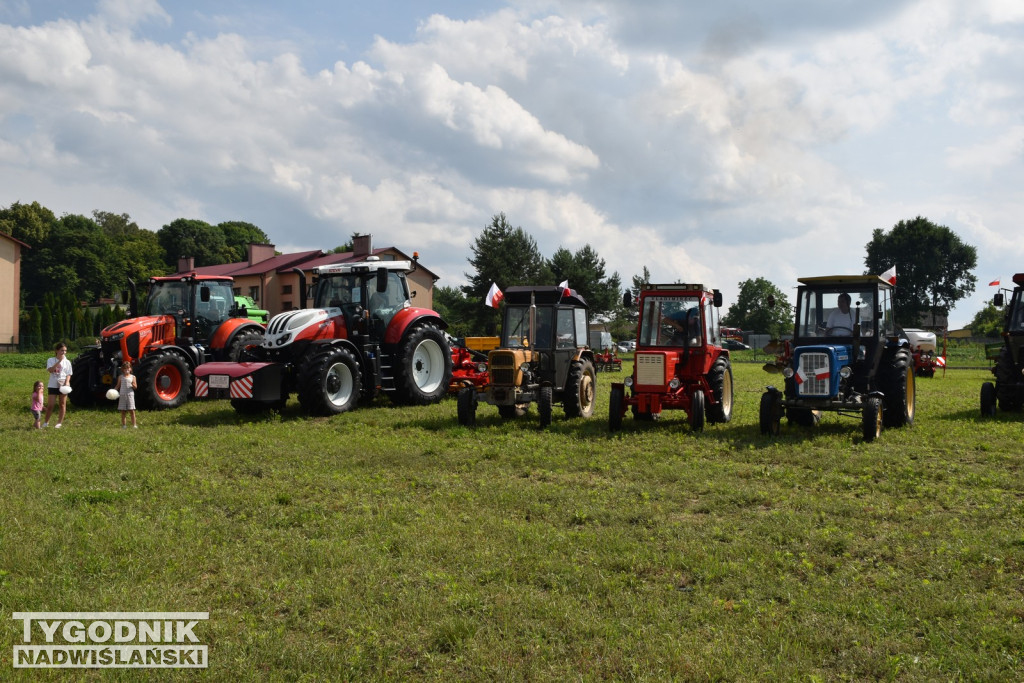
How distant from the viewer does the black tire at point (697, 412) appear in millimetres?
11875

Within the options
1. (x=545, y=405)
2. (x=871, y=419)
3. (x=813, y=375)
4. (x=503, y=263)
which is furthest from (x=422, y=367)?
(x=503, y=263)

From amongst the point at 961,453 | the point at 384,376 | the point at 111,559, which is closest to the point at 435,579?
the point at 111,559

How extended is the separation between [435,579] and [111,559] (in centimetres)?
226

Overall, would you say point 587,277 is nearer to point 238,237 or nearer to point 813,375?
point 813,375

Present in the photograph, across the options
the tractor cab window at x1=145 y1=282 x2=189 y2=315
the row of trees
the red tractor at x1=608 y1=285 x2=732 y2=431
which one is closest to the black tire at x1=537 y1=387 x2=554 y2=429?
the red tractor at x1=608 y1=285 x2=732 y2=431

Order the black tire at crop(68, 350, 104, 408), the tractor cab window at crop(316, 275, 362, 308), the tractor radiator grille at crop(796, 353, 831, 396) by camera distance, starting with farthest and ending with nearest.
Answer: the black tire at crop(68, 350, 104, 408), the tractor cab window at crop(316, 275, 362, 308), the tractor radiator grille at crop(796, 353, 831, 396)

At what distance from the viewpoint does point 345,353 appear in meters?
14.1

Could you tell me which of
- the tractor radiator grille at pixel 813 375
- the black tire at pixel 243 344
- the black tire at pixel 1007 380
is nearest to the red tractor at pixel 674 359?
the tractor radiator grille at pixel 813 375

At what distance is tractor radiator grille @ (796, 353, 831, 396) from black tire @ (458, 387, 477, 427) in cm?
483

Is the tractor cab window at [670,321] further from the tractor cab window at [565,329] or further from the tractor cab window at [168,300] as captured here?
the tractor cab window at [168,300]

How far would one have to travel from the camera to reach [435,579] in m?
5.32

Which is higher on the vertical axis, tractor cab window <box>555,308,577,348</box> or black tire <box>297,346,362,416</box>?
tractor cab window <box>555,308,577,348</box>

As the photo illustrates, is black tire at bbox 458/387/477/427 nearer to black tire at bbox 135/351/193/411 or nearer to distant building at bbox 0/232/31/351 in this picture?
black tire at bbox 135/351/193/411

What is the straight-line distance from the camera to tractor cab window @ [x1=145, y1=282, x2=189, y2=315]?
16.8 meters
